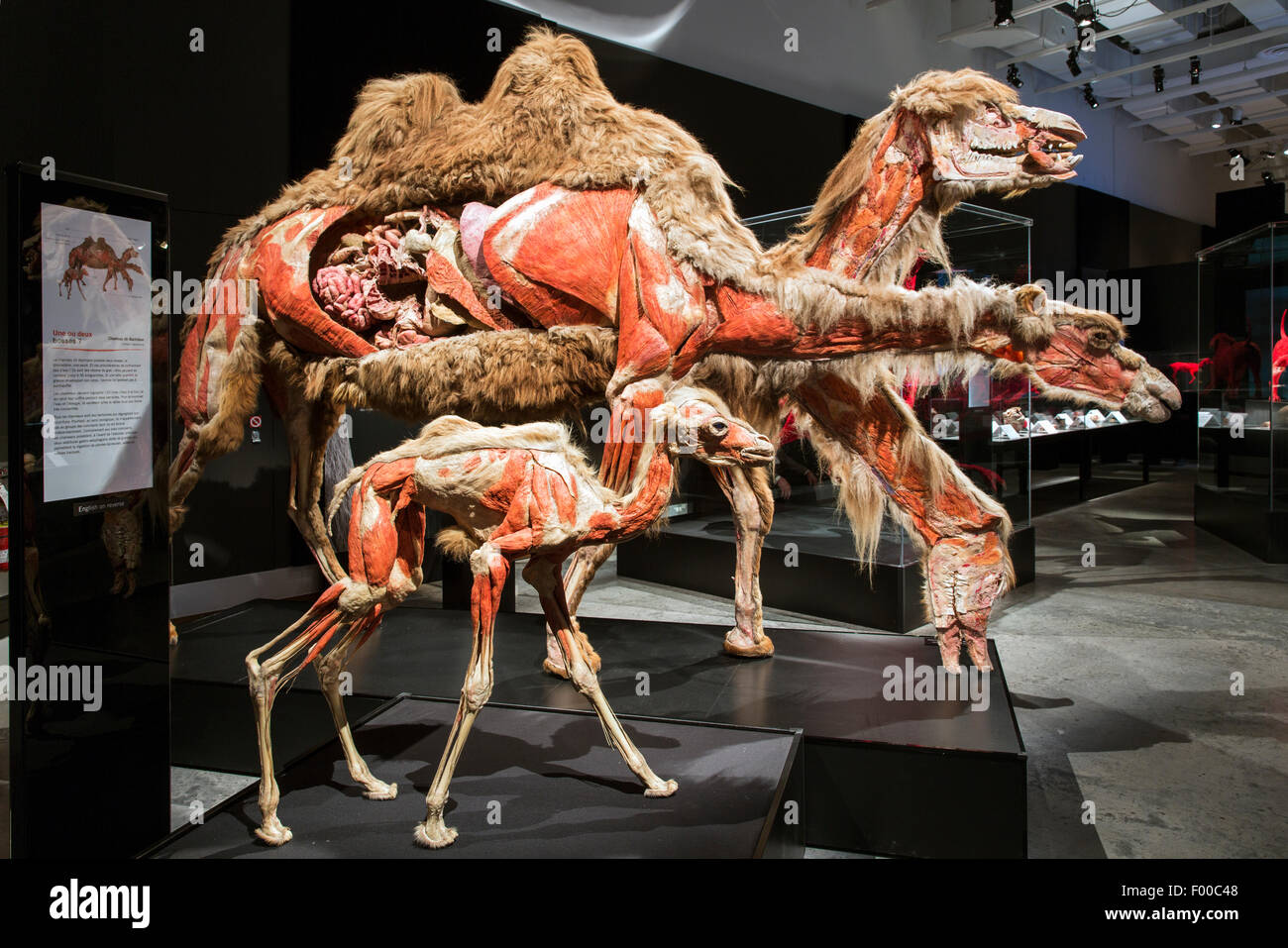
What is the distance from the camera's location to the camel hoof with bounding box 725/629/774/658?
4016 mm

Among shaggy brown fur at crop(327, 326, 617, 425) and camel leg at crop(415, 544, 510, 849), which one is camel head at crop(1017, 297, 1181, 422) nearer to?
shaggy brown fur at crop(327, 326, 617, 425)

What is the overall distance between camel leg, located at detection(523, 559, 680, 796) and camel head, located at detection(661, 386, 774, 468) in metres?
0.56

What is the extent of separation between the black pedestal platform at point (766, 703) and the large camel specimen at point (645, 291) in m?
0.37

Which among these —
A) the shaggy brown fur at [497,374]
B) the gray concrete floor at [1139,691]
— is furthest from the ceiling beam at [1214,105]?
the shaggy brown fur at [497,374]

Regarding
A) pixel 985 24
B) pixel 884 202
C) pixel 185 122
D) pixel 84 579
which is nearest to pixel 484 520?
pixel 84 579

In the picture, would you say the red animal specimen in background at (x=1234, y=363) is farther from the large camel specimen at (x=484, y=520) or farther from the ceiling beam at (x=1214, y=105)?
the large camel specimen at (x=484, y=520)

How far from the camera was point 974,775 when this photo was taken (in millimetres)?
2877

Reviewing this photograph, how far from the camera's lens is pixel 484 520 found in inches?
102

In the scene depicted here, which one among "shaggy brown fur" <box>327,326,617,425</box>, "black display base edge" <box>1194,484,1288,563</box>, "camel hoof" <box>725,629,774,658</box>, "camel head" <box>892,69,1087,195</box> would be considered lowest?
"camel hoof" <box>725,629,774,658</box>

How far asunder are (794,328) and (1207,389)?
27.5ft

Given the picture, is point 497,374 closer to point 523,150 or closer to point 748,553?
point 523,150

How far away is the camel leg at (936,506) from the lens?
3.45 m

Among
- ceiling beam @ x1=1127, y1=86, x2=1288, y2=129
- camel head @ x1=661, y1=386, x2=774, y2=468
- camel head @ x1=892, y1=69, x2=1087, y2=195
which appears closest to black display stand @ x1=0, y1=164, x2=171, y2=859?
camel head @ x1=661, y1=386, x2=774, y2=468
